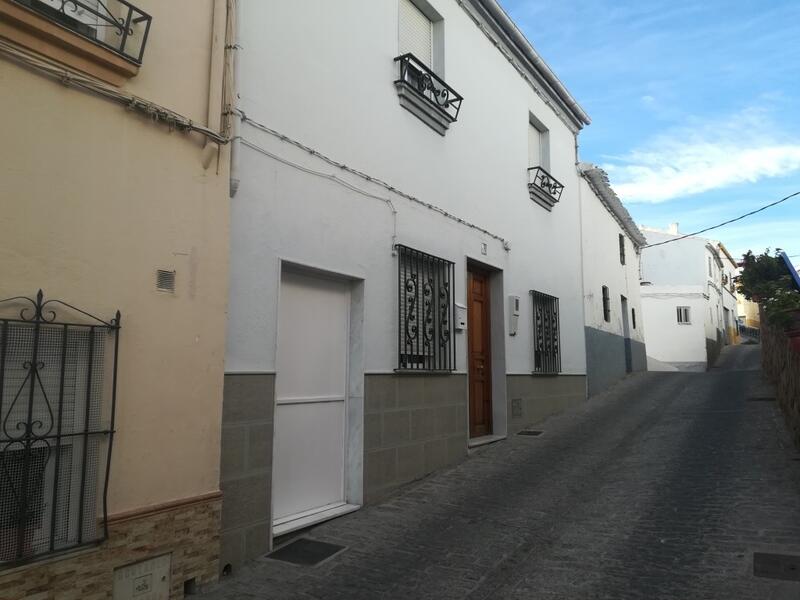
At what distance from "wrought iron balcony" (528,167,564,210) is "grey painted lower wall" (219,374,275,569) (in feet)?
21.4

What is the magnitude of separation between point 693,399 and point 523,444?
14.5ft

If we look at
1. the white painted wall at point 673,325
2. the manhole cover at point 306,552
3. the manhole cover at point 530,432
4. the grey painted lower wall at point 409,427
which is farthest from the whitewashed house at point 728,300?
the manhole cover at point 306,552

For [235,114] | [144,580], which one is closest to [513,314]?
[235,114]

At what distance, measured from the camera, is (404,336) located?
19.9 ft

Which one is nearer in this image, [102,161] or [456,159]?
[102,161]

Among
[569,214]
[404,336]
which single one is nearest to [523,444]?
[404,336]

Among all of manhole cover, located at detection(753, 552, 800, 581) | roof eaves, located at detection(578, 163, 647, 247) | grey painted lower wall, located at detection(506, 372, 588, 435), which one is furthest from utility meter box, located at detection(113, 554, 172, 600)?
roof eaves, located at detection(578, 163, 647, 247)

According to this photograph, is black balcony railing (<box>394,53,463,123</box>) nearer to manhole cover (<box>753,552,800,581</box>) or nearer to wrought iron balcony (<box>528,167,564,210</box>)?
wrought iron balcony (<box>528,167,564,210</box>)

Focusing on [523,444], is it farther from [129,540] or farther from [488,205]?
[129,540]

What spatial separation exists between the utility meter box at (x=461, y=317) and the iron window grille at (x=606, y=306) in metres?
7.09

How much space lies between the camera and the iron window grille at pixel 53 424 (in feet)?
9.57

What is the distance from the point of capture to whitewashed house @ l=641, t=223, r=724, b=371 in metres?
24.8

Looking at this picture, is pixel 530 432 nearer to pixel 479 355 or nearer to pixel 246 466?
pixel 479 355

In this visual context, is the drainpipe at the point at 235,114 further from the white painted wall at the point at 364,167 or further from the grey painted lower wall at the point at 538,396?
the grey painted lower wall at the point at 538,396
